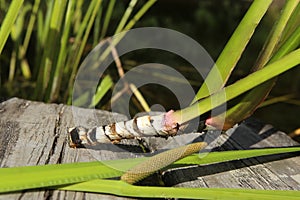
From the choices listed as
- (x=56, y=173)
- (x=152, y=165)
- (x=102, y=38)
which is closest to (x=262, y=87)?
(x=152, y=165)

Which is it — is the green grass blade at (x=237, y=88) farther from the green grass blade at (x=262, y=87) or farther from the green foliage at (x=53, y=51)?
the green foliage at (x=53, y=51)

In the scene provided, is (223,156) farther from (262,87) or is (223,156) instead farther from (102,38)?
(102,38)

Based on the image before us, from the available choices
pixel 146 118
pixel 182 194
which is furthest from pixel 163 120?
pixel 182 194

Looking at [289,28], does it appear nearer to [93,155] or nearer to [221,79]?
[221,79]

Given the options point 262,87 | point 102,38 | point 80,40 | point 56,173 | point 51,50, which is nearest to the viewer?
point 56,173

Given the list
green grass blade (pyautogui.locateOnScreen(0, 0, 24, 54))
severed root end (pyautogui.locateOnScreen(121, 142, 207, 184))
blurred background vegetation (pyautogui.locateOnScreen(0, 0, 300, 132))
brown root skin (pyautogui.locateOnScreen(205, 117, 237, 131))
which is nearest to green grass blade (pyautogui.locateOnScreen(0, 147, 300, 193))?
severed root end (pyautogui.locateOnScreen(121, 142, 207, 184))

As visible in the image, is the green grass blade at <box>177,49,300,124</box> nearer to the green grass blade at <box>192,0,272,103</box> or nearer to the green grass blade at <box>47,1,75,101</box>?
the green grass blade at <box>192,0,272,103</box>
